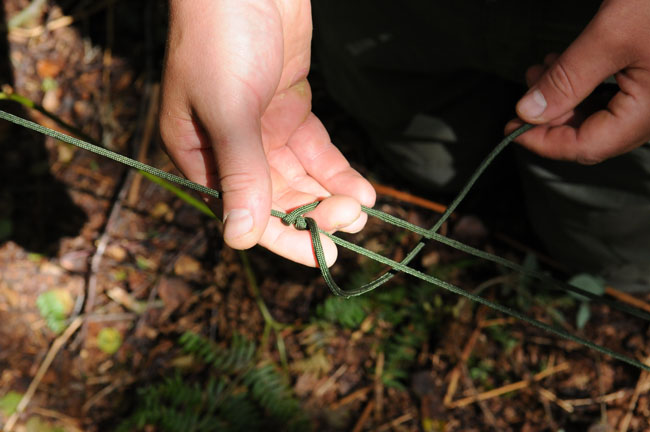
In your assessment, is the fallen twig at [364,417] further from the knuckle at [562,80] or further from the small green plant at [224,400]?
the knuckle at [562,80]

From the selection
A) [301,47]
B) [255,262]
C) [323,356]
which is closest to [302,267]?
[255,262]

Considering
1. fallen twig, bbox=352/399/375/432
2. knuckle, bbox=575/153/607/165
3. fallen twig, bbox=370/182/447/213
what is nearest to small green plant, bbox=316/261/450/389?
fallen twig, bbox=352/399/375/432

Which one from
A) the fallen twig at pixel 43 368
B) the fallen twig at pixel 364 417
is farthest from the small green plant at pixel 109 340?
the fallen twig at pixel 364 417

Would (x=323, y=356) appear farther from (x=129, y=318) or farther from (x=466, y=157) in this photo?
(x=466, y=157)

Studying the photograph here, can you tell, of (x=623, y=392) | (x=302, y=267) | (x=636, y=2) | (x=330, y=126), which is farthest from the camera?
(x=330, y=126)

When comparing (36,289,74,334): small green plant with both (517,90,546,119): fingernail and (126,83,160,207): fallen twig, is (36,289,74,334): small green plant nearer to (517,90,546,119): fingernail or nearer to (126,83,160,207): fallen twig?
(126,83,160,207): fallen twig
